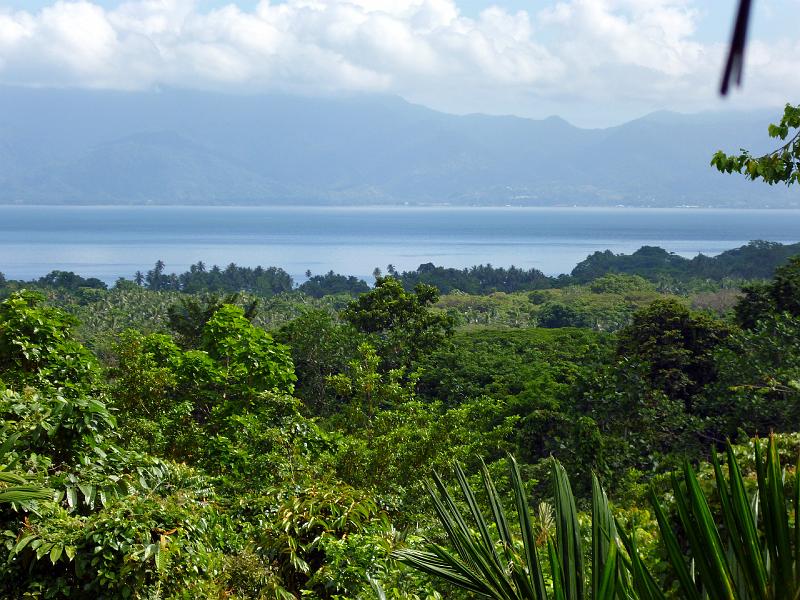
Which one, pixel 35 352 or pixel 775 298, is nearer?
pixel 35 352

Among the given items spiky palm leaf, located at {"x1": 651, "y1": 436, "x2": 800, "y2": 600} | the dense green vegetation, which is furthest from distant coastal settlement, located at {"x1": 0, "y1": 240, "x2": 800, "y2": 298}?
spiky palm leaf, located at {"x1": 651, "y1": 436, "x2": 800, "y2": 600}

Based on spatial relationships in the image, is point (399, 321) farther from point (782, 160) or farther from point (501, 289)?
point (501, 289)

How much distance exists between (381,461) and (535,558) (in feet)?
27.1

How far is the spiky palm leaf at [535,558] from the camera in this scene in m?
1.98

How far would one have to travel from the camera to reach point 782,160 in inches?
204

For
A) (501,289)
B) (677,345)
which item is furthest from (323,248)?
(677,345)

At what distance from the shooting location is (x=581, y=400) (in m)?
17.6

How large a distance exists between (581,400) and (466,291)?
64684mm

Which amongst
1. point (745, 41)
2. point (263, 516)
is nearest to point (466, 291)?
point (263, 516)

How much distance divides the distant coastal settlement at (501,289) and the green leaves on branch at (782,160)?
1439 inches

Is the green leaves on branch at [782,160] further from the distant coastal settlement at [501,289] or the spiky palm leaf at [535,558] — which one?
the distant coastal settlement at [501,289]

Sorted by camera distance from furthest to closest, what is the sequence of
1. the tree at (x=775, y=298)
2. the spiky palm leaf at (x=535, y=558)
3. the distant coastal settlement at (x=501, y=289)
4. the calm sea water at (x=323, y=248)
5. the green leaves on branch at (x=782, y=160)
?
the calm sea water at (x=323, y=248) → the distant coastal settlement at (x=501, y=289) → the tree at (x=775, y=298) → the green leaves on branch at (x=782, y=160) → the spiky palm leaf at (x=535, y=558)

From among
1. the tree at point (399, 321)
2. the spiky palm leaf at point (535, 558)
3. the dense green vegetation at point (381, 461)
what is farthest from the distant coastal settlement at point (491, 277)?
the spiky palm leaf at point (535, 558)

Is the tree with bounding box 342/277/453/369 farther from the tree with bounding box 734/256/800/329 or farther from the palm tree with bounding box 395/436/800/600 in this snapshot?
the palm tree with bounding box 395/436/800/600
